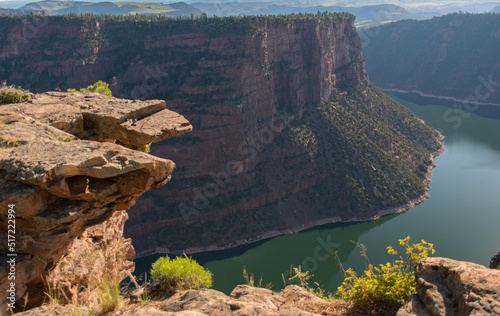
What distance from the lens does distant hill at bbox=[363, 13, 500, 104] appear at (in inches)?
5049

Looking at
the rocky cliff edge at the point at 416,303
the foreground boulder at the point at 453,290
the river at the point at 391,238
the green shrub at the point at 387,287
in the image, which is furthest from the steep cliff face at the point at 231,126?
the foreground boulder at the point at 453,290

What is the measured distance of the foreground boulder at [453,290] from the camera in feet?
23.5

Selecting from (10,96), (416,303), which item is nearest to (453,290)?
(416,303)

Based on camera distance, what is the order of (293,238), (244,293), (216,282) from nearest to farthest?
(244,293), (216,282), (293,238)

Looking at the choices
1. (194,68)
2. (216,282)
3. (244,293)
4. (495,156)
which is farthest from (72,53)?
(495,156)

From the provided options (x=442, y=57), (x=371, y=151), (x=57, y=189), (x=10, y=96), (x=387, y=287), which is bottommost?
(x=371, y=151)

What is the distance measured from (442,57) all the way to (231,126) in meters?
108

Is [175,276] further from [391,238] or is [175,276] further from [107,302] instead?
[391,238]

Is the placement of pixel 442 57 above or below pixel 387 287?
above

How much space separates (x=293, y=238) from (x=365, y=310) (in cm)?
4888

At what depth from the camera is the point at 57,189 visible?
9.00m

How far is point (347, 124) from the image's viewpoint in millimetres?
68688

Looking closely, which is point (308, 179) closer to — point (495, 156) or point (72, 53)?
point (72, 53)

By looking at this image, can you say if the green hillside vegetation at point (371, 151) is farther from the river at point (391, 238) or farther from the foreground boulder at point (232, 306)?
the foreground boulder at point (232, 306)
